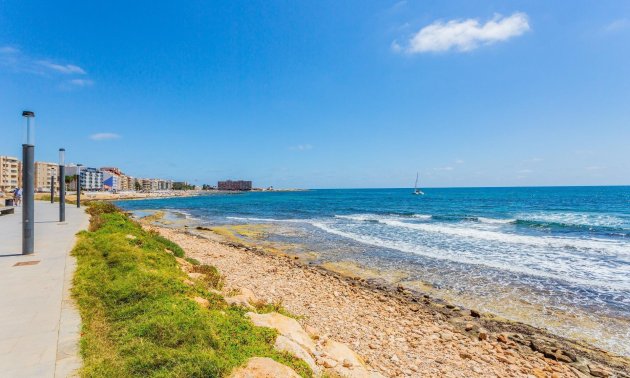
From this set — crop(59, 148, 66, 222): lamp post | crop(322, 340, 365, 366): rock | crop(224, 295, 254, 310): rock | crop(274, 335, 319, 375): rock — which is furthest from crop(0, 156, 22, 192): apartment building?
crop(274, 335, 319, 375): rock

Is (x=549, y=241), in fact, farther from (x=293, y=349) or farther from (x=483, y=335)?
(x=293, y=349)

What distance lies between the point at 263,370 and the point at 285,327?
213 centimetres

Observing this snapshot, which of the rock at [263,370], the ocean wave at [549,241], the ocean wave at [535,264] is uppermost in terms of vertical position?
the rock at [263,370]

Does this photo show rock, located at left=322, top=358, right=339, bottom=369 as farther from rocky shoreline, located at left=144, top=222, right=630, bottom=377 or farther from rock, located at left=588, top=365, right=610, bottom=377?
rock, located at left=588, top=365, right=610, bottom=377

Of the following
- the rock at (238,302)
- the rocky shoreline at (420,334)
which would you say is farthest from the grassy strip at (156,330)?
the rocky shoreline at (420,334)

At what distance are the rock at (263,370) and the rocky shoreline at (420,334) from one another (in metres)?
3.02

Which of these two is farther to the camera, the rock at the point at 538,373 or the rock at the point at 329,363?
the rock at the point at 538,373

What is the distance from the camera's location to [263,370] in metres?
4.08

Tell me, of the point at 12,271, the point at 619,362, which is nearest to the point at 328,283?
the point at 619,362

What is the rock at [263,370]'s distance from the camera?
3.98m

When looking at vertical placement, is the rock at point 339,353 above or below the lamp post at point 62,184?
below

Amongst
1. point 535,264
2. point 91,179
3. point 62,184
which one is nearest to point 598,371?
point 535,264

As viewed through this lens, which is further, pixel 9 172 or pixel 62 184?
Result: pixel 9 172

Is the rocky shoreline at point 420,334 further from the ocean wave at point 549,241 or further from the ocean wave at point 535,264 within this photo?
the ocean wave at point 549,241
